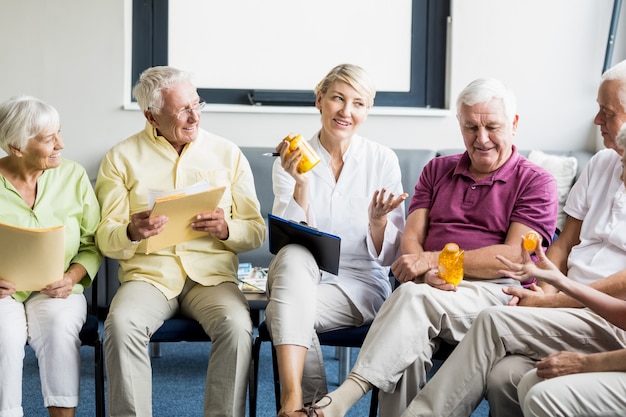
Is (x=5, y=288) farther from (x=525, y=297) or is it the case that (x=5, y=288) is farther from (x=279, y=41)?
(x=279, y=41)

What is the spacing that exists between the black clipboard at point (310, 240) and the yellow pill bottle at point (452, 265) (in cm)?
32

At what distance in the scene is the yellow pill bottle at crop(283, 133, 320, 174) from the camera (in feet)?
9.19

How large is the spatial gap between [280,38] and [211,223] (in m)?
2.38

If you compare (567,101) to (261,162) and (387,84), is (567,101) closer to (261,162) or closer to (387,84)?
(387,84)

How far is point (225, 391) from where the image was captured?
2.58 m

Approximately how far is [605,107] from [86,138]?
10.3ft

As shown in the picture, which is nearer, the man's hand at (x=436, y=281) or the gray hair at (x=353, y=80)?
the man's hand at (x=436, y=281)

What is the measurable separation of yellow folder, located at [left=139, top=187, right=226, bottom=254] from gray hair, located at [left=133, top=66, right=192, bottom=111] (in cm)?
42

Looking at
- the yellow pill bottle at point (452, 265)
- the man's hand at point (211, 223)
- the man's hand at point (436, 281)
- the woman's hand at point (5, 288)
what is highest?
the man's hand at point (211, 223)

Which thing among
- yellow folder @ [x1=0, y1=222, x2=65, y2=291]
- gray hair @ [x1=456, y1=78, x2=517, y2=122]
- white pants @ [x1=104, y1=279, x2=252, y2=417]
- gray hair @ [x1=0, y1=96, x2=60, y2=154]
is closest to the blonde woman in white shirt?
white pants @ [x1=104, y1=279, x2=252, y2=417]

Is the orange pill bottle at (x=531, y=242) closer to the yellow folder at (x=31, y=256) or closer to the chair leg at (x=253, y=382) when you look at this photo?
the chair leg at (x=253, y=382)

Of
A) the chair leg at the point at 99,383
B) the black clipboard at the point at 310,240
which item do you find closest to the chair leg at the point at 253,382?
the black clipboard at the point at 310,240

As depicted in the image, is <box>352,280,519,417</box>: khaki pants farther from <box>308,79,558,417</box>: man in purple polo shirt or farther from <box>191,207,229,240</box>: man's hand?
<box>191,207,229,240</box>: man's hand

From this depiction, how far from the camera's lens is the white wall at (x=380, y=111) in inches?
189
